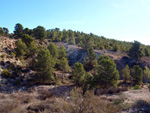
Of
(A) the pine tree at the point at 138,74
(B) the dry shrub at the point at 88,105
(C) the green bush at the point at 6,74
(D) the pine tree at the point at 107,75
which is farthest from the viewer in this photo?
(A) the pine tree at the point at 138,74

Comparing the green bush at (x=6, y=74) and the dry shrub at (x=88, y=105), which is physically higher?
the dry shrub at (x=88, y=105)

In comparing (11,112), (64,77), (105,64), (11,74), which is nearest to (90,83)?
(105,64)

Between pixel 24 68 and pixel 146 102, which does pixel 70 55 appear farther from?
pixel 146 102

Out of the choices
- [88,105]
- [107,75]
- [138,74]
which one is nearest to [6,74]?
[107,75]

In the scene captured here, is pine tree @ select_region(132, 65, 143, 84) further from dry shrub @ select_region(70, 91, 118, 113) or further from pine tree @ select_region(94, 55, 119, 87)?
dry shrub @ select_region(70, 91, 118, 113)

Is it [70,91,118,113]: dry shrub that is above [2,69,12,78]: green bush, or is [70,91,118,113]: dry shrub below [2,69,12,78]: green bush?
above

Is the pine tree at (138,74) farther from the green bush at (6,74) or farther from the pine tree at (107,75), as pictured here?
the green bush at (6,74)

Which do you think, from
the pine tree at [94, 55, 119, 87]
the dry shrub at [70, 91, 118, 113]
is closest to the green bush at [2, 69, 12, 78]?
the pine tree at [94, 55, 119, 87]

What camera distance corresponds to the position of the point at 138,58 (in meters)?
43.2

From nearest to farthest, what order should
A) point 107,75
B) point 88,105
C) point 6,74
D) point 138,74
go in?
point 88,105
point 107,75
point 6,74
point 138,74

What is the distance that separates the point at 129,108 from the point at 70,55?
142 feet

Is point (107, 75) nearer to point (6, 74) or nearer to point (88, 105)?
point (88, 105)

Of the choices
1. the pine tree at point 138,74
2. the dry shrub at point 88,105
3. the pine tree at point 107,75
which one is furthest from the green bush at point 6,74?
the pine tree at point 138,74

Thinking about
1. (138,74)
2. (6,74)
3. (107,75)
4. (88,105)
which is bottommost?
(138,74)
